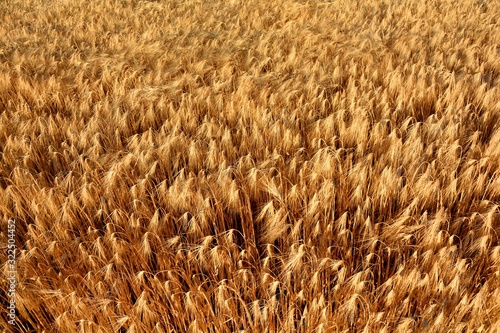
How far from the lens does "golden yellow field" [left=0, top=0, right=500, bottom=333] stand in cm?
148

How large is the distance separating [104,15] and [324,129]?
331 cm

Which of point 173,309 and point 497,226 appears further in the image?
point 497,226

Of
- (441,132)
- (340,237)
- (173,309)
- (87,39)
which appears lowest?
(173,309)

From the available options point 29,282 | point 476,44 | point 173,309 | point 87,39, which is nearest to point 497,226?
point 173,309

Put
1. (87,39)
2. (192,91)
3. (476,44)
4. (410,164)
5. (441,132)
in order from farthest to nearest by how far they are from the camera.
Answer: (87,39) < (476,44) < (192,91) < (441,132) < (410,164)

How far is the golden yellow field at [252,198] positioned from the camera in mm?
1477

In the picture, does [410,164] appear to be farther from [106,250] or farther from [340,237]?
[106,250]

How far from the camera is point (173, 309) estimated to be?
1510 mm

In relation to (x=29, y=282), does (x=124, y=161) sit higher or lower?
higher

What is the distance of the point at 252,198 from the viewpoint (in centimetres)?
182

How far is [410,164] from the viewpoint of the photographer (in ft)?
6.07

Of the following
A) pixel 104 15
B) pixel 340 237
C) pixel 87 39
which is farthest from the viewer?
pixel 104 15

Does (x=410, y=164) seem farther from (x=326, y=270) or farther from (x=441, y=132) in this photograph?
(x=326, y=270)

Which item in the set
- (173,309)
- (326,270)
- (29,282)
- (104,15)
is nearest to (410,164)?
(326,270)
